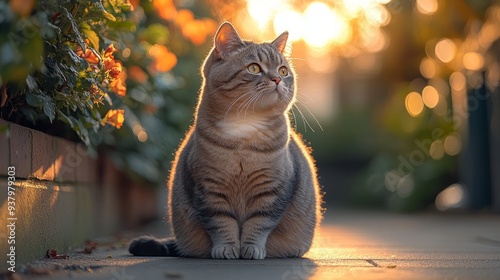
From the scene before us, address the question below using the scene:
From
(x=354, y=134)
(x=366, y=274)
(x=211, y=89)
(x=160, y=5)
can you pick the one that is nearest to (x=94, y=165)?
(x=160, y=5)

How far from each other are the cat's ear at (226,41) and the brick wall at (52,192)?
34.6 inches

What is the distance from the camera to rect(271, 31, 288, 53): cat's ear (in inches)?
140

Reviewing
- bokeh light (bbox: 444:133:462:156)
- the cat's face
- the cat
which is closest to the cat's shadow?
the cat

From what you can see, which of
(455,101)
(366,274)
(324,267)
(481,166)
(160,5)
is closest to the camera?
(366,274)

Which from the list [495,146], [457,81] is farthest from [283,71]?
[457,81]

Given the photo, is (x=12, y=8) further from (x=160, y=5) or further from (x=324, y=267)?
(x=160, y=5)

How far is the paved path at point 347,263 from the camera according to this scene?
2.57 m

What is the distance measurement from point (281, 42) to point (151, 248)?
1.18m

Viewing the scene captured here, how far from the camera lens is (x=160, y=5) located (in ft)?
14.1

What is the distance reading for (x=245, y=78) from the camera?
10.8 feet

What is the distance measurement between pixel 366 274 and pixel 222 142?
914 mm

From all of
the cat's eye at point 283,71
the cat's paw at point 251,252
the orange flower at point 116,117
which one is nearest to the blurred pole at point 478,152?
the cat's eye at point 283,71

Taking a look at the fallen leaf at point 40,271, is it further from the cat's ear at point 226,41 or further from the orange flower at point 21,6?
the cat's ear at point 226,41

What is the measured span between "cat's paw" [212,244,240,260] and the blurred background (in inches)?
26.3
